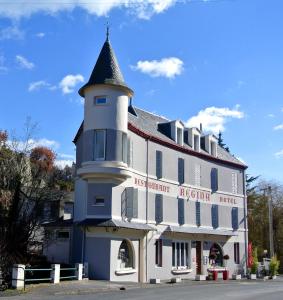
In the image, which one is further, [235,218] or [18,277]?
[235,218]

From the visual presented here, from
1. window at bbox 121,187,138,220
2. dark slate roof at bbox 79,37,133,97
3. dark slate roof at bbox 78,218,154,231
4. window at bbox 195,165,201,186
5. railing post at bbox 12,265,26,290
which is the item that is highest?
dark slate roof at bbox 79,37,133,97

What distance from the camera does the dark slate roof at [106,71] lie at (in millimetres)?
29266

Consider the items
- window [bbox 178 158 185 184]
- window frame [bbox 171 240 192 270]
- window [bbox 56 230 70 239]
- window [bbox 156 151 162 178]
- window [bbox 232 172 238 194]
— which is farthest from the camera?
window [bbox 232 172 238 194]

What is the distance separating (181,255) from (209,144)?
385 inches

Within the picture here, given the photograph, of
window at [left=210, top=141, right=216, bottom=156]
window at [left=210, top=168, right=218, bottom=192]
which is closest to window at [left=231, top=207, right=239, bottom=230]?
window at [left=210, top=168, right=218, bottom=192]

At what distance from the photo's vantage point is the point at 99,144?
28719mm

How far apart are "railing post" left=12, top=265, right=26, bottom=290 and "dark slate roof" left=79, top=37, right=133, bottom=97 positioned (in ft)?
39.4

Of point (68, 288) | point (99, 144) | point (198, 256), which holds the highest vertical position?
point (99, 144)

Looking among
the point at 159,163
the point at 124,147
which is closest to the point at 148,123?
the point at 159,163

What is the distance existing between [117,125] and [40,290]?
1091 centimetres

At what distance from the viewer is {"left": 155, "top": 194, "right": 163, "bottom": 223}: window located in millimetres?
32594

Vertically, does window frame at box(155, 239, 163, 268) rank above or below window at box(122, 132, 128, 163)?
below

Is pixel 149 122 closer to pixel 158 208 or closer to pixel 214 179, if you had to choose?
pixel 158 208

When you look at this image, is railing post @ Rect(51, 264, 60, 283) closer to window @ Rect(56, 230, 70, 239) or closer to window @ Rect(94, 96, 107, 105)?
window @ Rect(56, 230, 70, 239)
